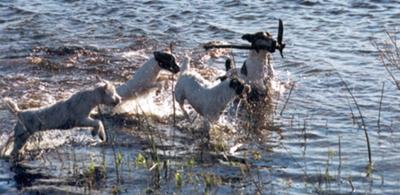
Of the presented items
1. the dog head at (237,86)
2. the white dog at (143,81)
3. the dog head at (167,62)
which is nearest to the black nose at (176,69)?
the dog head at (167,62)

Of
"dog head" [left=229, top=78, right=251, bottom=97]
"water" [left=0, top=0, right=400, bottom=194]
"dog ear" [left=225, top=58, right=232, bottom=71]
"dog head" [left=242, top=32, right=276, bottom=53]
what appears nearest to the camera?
"water" [left=0, top=0, right=400, bottom=194]

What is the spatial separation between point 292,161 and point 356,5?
8796mm

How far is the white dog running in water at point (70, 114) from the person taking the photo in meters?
8.61

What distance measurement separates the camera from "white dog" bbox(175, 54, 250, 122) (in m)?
9.24

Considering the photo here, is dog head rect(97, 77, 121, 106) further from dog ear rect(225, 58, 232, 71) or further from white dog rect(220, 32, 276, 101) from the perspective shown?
white dog rect(220, 32, 276, 101)

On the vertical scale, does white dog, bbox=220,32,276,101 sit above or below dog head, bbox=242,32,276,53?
below

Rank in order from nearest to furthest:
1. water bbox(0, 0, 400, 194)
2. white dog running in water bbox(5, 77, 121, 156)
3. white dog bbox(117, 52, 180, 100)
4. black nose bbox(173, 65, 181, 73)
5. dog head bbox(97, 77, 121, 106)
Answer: water bbox(0, 0, 400, 194) < white dog running in water bbox(5, 77, 121, 156) < dog head bbox(97, 77, 121, 106) < black nose bbox(173, 65, 181, 73) < white dog bbox(117, 52, 180, 100)

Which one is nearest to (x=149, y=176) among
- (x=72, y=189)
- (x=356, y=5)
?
(x=72, y=189)

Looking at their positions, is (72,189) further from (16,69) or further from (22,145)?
(16,69)

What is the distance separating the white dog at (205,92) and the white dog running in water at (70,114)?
113cm

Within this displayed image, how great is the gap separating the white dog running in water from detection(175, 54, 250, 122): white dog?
1.13m

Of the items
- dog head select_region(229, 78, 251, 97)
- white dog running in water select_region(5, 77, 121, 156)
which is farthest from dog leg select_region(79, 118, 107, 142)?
dog head select_region(229, 78, 251, 97)

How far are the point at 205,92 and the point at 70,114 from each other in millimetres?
1580

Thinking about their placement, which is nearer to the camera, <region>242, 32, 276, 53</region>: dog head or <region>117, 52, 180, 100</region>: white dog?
<region>117, 52, 180, 100</region>: white dog
